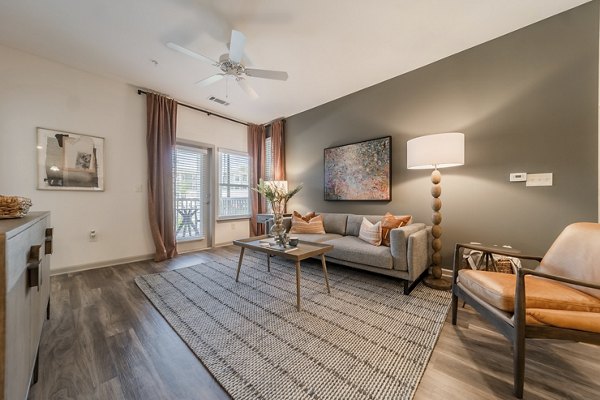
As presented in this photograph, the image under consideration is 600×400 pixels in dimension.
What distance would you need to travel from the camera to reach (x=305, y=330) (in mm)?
1607

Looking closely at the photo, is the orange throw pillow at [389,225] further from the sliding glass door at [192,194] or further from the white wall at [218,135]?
the sliding glass door at [192,194]

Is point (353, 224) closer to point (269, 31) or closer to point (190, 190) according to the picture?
point (269, 31)

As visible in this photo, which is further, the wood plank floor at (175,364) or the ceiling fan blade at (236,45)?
the ceiling fan blade at (236,45)

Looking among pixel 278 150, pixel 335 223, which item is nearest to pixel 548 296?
pixel 335 223

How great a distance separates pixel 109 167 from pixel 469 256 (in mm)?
4665

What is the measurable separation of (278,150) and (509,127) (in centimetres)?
358

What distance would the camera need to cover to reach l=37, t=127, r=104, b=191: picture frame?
2650mm

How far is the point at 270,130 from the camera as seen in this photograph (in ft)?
16.2

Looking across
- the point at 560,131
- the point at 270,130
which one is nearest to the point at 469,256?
the point at 560,131

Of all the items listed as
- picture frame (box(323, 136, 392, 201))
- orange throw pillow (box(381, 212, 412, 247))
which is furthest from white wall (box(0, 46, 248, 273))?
orange throw pillow (box(381, 212, 412, 247))

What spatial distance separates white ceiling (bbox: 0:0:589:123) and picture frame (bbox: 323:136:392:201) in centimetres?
103

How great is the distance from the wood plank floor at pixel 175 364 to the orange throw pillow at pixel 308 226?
2.02 metres

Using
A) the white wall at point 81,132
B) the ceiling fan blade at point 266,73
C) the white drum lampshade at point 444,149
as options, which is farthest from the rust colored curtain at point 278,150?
the white drum lampshade at point 444,149

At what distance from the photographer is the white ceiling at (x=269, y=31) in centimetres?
196
